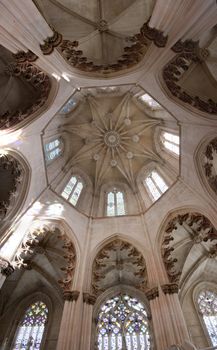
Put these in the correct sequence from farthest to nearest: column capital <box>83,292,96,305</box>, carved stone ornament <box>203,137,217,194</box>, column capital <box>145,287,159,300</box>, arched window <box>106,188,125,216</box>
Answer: arched window <box>106,188,125,216</box> < carved stone ornament <box>203,137,217,194</box> < column capital <box>83,292,96,305</box> < column capital <box>145,287,159,300</box>

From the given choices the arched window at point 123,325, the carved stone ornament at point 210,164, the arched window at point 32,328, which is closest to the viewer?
the carved stone ornament at point 210,164

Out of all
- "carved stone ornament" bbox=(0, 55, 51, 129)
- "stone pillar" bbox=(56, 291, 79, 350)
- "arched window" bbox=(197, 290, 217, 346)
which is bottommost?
"stone pillar" bbox=(56, 291, 79, 350)

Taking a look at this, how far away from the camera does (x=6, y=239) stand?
26.8 feet

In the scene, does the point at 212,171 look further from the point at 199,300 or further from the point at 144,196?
the point at 199,300

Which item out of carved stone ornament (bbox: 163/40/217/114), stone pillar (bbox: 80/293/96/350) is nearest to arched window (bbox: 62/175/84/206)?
stone pillar (bbox: 80/293/96/350)

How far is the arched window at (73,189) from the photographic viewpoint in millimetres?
12281

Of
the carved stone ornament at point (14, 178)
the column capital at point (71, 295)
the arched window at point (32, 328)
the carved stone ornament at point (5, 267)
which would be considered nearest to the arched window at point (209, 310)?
the column capital at point (71, 295)

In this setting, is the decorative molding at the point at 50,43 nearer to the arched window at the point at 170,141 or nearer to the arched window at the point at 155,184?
the arched window at the point at 170,141

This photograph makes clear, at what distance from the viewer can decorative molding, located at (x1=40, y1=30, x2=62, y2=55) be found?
290 inches

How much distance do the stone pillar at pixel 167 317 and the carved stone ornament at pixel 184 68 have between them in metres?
6.41

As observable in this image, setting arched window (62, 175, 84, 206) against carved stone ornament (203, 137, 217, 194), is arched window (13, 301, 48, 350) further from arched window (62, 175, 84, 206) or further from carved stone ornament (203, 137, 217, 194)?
carved stone ornament (203, 137, 217, 194)

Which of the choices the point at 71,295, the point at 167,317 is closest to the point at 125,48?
the point at 71,295

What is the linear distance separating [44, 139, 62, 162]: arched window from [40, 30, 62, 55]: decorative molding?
4876mm

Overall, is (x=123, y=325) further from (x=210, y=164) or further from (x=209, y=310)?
(x=210, y=164)
